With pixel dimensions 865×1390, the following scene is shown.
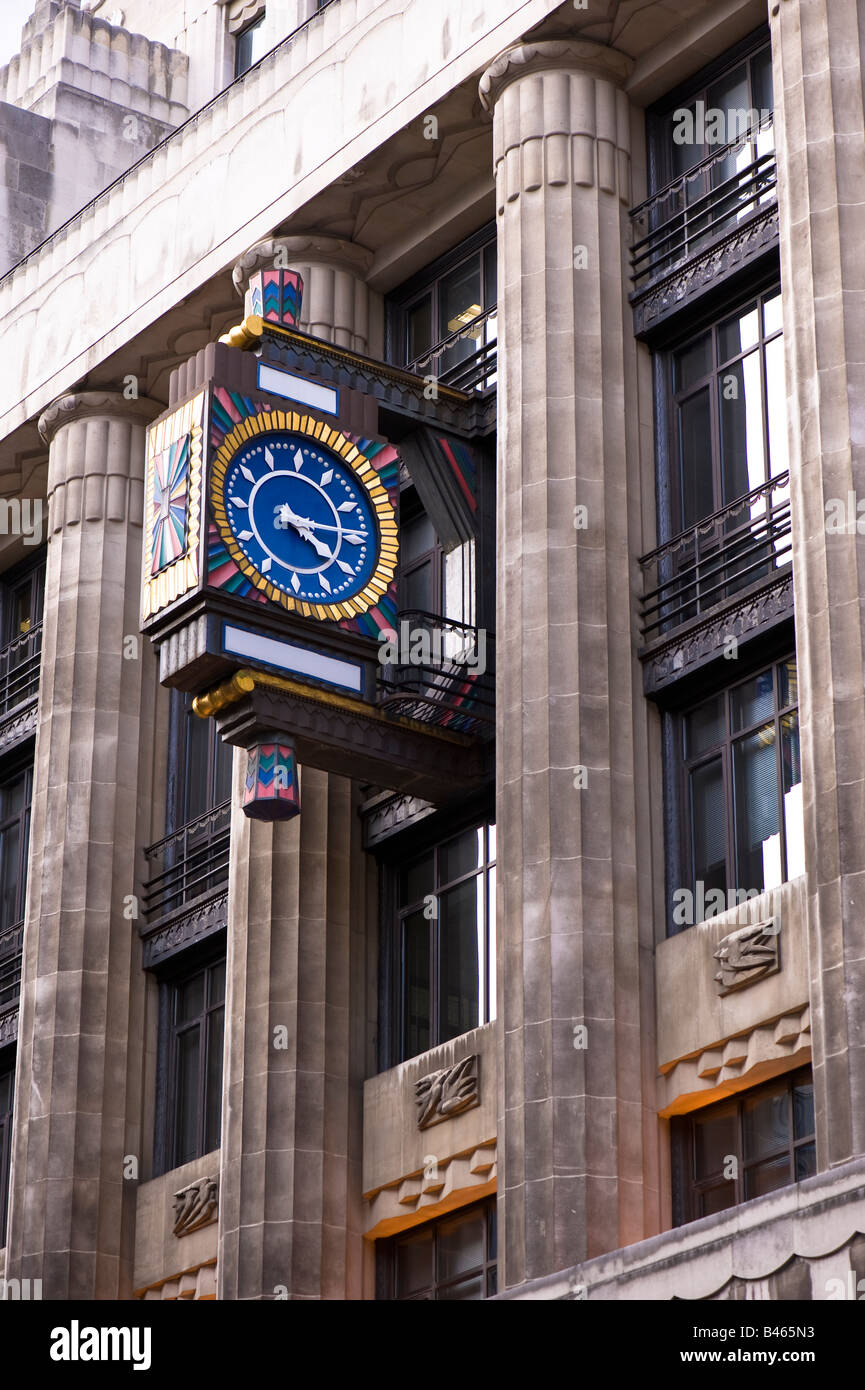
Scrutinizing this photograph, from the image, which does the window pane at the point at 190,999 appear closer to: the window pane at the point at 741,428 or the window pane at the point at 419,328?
the window pane at the point at 419,328

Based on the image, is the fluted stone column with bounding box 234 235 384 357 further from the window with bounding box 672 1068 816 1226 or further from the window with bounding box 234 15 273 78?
the window with bounding box 234 15 273 78

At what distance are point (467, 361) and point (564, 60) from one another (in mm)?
4230

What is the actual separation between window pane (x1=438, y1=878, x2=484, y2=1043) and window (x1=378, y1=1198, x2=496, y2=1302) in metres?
2.24

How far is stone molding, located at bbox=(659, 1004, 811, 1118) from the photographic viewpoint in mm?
27547

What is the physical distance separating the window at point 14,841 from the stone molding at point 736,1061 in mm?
16464

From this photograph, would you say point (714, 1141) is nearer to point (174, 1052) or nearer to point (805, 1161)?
point (805, 1161)

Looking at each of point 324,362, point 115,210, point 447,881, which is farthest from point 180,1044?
point 115,210

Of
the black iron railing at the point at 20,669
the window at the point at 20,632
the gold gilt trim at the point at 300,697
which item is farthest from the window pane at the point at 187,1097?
the window at the point at 20,632

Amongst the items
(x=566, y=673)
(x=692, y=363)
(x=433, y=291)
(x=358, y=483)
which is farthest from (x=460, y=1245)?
(x=433, y=291)

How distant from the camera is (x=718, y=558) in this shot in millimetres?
30844

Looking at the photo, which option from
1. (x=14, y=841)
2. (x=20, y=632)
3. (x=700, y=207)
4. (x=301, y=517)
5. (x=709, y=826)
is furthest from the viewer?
(x=20, y=632)
